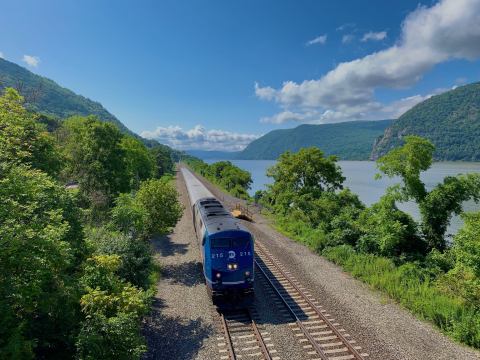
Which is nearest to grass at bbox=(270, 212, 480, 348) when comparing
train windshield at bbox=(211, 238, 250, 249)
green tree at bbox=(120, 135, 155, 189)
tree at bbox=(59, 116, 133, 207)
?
train windshield at bbox=(211, 238, 250, 249)

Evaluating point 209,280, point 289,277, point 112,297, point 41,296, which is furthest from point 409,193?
point 41,296

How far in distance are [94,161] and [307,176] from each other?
2428 cm

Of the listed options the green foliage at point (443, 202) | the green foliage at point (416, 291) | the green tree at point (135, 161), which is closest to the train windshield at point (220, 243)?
the green foliage at point (416, 291)

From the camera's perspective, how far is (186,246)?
1092 inches

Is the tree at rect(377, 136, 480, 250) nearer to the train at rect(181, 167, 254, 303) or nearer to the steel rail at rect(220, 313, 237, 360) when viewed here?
the train at rect(181, 167, 254, 303)

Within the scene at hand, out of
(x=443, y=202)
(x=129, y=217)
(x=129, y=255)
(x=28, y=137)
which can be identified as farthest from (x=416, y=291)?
(x=28, y=137)

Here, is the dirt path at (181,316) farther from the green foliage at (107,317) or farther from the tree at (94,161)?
the tree at (94,161)

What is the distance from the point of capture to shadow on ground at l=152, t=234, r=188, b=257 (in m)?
26.0

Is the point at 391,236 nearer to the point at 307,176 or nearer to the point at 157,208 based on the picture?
the point at 307,176

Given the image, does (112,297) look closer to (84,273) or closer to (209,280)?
(84,273)

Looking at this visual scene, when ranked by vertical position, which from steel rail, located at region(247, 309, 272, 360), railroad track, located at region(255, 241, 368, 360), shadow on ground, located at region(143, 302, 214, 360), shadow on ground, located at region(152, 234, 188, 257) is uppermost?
shadow on ground, located at region(152, 234, 188, 257)

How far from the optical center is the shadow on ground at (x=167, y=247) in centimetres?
2600

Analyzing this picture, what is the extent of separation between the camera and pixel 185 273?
21203 millimetres

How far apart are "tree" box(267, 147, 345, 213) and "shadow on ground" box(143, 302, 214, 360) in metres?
23.7
